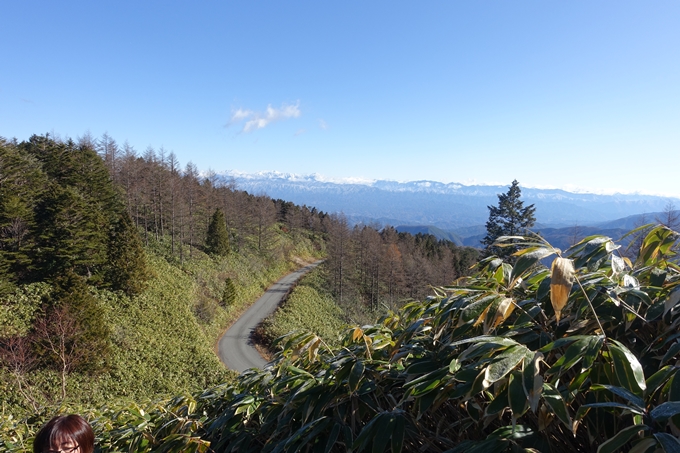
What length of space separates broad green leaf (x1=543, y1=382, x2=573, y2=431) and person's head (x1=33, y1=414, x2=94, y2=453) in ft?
7.24

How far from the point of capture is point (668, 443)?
2.11ft

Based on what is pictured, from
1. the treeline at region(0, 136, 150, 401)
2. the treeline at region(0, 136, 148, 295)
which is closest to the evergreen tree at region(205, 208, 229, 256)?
the treeline at region(0, 136, 150, 401)

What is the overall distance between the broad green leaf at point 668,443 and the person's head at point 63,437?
238cm

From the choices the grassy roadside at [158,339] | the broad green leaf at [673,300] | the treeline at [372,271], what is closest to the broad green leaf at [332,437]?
the broad green leaf at [673,300]

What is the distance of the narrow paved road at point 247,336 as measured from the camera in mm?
21006

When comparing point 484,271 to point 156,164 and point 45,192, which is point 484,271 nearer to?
point 45,192

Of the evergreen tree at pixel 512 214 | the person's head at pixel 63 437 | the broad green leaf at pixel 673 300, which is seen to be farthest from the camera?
the evergreen tree at pixel 512 214

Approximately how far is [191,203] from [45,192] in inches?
524

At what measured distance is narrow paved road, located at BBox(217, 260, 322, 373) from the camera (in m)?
21.0

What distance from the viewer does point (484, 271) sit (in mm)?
1782

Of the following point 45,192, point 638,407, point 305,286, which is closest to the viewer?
point 638,407

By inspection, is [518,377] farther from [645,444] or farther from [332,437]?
[332,437]

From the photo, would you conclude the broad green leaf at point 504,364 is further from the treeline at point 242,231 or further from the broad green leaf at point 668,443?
the treeline at point 242,231

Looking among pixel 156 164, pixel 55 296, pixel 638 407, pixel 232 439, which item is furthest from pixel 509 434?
pixel 156 164
